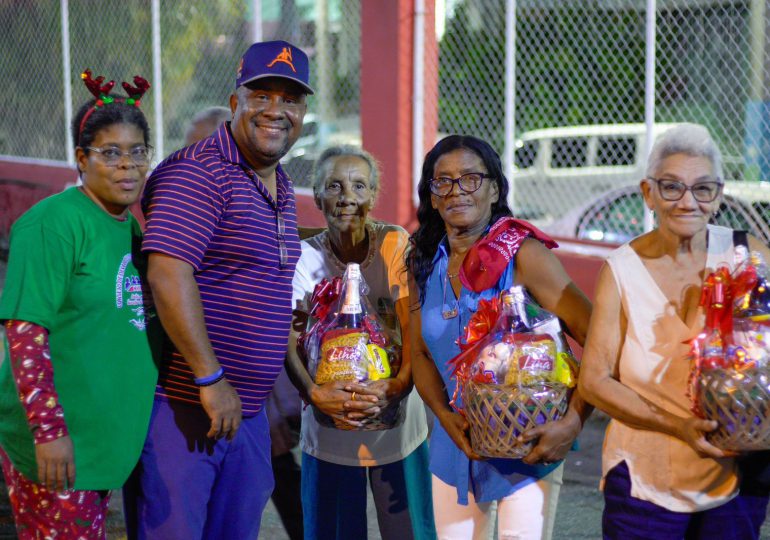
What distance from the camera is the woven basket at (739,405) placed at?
7.83 feet

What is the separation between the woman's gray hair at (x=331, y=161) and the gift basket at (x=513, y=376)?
3.41ft

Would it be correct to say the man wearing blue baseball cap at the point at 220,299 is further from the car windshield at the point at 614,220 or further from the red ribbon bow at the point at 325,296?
the car windshield at the point at 614,220

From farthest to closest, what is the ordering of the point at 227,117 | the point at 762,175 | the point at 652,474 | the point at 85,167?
the point at 762,175, the point at 227,117, the point at 85,167, the point at 652,474

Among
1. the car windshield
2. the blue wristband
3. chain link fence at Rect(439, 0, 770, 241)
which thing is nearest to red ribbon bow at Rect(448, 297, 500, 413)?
the blue wristband

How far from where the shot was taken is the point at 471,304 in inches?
119

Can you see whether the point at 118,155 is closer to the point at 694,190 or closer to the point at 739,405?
the point at 694,190

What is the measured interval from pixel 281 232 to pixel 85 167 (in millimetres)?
614

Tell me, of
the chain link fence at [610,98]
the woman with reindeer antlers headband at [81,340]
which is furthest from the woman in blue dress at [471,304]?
the chain link fence at [610,98]

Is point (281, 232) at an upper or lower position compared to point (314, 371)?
upper

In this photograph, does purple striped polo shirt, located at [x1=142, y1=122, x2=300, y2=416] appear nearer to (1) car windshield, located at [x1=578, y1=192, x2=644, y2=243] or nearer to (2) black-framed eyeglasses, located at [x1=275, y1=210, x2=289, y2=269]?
(2) black-framed eyeglasses, located at [x1=275, y1=210, x2=289, y2=269]

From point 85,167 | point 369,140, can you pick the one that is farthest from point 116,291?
point 369,140

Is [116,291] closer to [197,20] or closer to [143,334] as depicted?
[143,334]

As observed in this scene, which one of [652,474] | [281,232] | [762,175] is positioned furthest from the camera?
[762,175]

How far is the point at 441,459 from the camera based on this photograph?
3111mm
